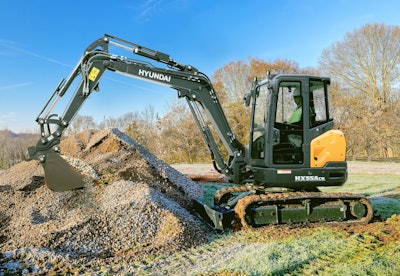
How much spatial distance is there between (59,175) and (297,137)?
4361 millimetres

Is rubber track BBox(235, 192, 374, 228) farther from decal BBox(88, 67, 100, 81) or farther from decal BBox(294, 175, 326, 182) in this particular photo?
decal BBox(88, 67, 100, 81)

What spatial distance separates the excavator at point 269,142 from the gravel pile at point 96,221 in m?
0.64

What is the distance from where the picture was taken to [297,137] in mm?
6516

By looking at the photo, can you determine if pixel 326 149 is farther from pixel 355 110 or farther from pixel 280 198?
pixel 355 110

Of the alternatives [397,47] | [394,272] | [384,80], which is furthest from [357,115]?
[394,272]

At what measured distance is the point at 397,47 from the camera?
79.4ft

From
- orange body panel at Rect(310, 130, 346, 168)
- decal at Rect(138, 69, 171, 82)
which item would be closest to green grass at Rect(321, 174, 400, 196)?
orange body panel at Rect(310, 130, 346, 168)

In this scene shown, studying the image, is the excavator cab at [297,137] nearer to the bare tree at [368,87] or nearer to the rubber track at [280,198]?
the rubber track at [280,198]

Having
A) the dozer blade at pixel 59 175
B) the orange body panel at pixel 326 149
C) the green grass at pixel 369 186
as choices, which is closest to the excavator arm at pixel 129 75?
the dozer blade at pixel 59 175

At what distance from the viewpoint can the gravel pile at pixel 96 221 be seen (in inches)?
197

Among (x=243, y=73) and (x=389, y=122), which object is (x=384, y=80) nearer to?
(x=389, y=122)

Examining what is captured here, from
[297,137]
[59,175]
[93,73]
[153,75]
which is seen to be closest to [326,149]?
[297,137]

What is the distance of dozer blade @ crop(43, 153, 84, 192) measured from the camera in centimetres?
609

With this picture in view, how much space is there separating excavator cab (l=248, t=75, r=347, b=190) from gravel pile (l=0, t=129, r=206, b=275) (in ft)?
6.01
